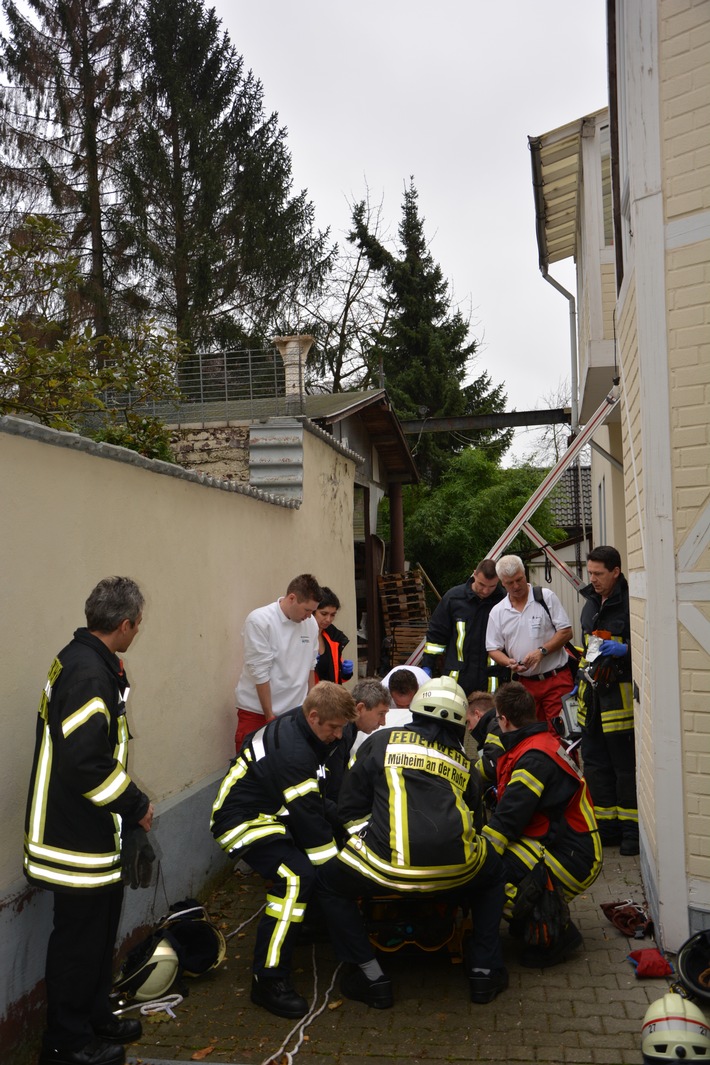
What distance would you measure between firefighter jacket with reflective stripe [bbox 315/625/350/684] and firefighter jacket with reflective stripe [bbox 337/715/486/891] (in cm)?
305

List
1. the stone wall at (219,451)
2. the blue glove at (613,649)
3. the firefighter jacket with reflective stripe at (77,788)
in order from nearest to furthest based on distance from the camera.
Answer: the firefighter jacket with reflective stripe at (77,788) < the blue glove at (613,649) < the stone wall at (219,451)

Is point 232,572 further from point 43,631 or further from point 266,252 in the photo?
point 266,252

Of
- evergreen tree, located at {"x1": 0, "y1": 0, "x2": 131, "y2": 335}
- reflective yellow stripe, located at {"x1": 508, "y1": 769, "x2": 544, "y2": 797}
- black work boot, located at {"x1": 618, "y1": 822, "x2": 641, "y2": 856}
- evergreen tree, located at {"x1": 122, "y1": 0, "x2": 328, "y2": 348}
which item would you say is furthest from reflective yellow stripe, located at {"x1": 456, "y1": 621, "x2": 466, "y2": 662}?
evergreen tree, located at {"x1": 0, "y1": 0, "x2": 131, "y2": 335}

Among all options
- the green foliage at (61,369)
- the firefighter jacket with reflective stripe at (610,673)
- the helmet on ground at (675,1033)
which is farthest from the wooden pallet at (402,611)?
the helmet on ground at (675,1033)

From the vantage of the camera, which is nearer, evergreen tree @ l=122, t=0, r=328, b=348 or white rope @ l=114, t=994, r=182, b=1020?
white rope @ l=114, t=994, r=182, b=1020

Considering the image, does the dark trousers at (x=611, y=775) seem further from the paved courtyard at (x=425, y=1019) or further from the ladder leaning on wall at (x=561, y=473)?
the ladder leaning on wall at (x=561, y=473)

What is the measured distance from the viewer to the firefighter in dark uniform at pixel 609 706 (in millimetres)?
6488

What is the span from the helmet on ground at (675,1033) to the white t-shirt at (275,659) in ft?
11.6

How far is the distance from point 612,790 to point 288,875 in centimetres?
299

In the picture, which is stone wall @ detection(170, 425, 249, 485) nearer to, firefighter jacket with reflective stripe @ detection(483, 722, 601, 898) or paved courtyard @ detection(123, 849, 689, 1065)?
firefighter jacket with reflective stripe @ detection(483, 722, 601, 898)

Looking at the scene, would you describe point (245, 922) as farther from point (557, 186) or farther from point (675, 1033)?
point (557, 186)

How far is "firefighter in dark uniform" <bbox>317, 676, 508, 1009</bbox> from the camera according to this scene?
436 centimetres

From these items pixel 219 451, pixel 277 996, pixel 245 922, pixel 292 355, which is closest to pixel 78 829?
pixel 277 996

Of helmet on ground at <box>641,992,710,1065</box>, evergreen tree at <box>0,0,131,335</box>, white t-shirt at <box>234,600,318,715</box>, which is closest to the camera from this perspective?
helmet on ground at <box>641,992,710,1065</box>
